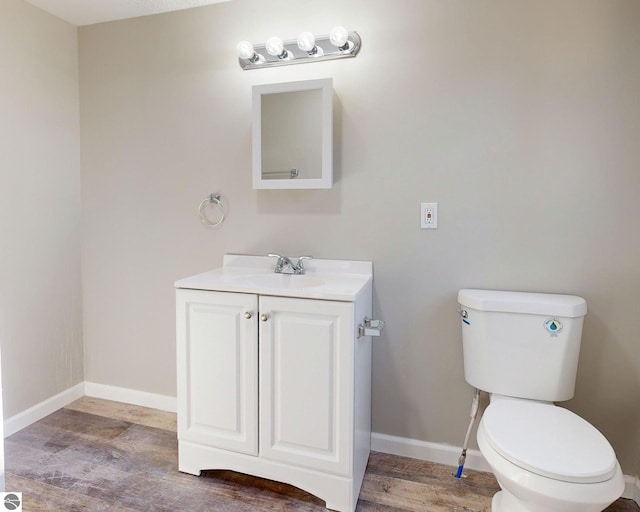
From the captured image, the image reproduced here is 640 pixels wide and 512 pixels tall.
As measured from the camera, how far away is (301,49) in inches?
76.2

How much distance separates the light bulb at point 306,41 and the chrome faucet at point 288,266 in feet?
3.14

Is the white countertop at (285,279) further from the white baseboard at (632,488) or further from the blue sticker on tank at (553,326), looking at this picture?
the white baseboard at (632,488)

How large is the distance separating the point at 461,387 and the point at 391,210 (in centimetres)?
87

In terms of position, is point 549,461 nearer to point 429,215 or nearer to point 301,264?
point 429,215

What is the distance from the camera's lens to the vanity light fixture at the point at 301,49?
1.90 meters

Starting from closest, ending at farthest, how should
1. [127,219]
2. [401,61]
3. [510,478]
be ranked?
[510,478], [401,61], [127,219]

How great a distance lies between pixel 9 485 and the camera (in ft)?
5.84

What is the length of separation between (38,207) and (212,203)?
0.93 meters

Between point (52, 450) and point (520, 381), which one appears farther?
point (52, 450)

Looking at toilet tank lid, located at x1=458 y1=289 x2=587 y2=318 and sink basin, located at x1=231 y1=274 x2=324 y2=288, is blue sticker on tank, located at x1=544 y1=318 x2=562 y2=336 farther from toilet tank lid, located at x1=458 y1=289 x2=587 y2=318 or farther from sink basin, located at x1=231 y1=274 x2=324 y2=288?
sink basin, located at x1=231 y1=274 x2=324 y2=288

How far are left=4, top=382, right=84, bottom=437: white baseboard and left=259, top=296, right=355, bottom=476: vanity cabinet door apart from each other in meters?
1.40

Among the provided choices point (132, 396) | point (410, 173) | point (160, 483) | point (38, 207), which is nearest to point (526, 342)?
point (410, 173)

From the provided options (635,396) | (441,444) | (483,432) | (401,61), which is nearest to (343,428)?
(483,432)

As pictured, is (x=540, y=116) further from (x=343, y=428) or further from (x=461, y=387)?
(x=343, y=428)
